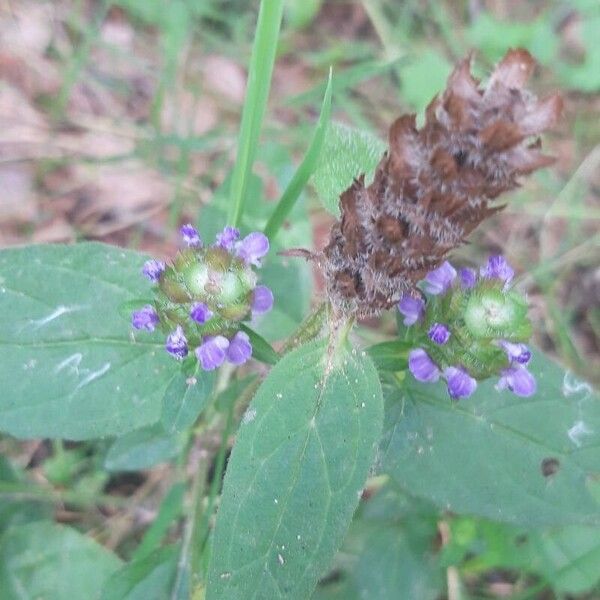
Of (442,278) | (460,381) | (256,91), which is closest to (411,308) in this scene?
(442,278)

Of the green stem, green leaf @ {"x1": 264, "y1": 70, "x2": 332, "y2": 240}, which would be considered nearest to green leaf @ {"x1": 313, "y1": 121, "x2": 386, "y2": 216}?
green leaf @ {"x1": 264, "y1": 70, "x2": 332, "y2": 240}

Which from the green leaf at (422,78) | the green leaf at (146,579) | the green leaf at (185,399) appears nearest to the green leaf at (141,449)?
the green leaf at (146,579)

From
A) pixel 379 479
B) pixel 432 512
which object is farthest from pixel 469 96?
pixel 379 479

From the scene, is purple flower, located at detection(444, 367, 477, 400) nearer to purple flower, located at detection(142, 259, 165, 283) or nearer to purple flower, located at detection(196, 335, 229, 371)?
purple flower, located at detection(196, 335, 229, 371)

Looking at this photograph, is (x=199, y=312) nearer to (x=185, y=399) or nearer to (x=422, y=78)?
(x=185, y=399)

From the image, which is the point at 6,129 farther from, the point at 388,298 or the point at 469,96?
the point at 469,96

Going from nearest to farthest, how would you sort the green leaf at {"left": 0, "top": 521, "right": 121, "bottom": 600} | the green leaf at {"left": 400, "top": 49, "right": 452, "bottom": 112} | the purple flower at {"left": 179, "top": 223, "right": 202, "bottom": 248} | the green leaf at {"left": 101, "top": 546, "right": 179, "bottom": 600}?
the purple flower at {"left": 179, "top": 223, "right": 202, "bottom": 248}, the green leaf at {"left": 101, "top": 546, "right": 179, "bottom": 600}, the green leaf at {"left": 0, "top": 521, "right": 121, "bottom": 600}, the green leaf at {"left": 400, "top": 49, "right": 452, "bottom": 112}

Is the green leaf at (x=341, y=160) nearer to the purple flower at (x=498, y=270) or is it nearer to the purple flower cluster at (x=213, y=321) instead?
the purple flower cluster at (x=213, y=321)
